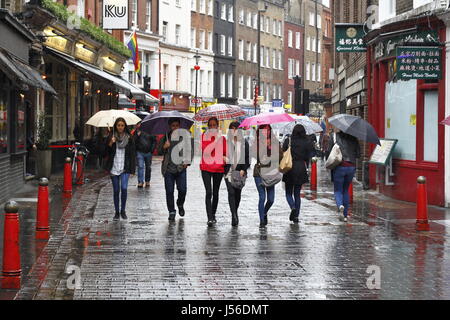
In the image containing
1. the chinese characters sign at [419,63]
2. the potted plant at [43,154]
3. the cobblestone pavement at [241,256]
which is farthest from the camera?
the potted plant at [43,154]

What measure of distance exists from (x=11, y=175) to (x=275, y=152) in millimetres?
7153

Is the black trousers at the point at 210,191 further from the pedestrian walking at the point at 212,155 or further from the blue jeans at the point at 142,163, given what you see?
the blue jeans at the point at 142,163

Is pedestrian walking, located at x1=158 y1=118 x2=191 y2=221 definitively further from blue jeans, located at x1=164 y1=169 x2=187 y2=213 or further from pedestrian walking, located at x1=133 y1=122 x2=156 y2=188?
pedestrian walking, located at x1=133 y1=122 x2=156 y2=188

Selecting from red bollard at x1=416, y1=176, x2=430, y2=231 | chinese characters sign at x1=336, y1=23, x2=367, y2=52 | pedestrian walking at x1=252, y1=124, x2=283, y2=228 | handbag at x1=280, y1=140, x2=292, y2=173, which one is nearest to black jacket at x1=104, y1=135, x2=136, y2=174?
pedestrian walking at x1=252, y1=124, x2=283, y2=228

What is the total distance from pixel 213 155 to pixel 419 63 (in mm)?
5579

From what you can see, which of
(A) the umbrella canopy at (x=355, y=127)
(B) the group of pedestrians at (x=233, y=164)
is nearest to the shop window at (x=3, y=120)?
(B) the group of pedestrians at (x=233, y=164)

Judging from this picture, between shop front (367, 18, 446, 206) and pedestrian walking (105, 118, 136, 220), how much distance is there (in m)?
5.92

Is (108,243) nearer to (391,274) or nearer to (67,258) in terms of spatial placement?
(67,258)

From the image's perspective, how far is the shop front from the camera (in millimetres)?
18109

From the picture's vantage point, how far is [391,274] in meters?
10.2

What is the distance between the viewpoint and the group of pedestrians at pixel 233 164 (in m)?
14.8

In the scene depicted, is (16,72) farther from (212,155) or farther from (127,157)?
(212,155)

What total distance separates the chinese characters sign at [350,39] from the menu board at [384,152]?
340 cm
